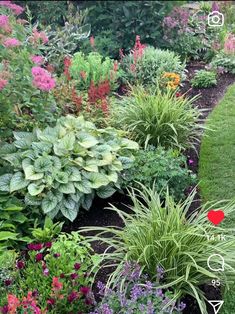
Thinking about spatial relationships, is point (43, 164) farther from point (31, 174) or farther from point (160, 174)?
point (160, 174)

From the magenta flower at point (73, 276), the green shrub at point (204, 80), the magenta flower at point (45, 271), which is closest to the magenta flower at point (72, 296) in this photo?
the magenta flower at point (73, 276)

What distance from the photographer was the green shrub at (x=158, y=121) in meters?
5.32

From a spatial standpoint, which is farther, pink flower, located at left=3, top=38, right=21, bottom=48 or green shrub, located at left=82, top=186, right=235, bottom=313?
pink flower, located at left=3, top=38, right=21, bottom=48

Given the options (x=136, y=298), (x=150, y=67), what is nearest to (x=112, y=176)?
(x=136, y=298)

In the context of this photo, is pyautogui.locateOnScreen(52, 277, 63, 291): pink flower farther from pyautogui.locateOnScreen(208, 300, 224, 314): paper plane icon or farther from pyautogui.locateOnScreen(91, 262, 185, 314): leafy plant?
pyautogui.locateOnScreen(208, 300, 224, 314): paper plane icon

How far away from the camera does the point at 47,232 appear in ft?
13.0

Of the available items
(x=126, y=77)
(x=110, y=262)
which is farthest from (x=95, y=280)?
(x=126, y=77)

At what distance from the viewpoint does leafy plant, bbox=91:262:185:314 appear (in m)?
3.23

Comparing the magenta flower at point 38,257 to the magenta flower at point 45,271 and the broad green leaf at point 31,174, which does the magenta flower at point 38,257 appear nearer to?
the magenta flower at point 45,271

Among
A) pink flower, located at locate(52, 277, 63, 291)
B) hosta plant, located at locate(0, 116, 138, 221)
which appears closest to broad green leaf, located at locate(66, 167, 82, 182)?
hosta plant, located at locate(0, 116, 138, 221)

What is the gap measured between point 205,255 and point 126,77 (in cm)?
358

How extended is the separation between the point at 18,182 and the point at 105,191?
72cm

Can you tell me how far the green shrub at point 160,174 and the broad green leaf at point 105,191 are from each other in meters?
0.17

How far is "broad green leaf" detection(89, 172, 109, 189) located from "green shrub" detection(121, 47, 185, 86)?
7.03 ft
